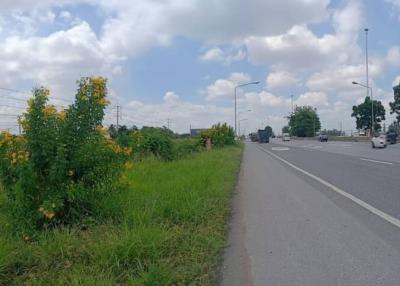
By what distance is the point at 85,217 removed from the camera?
724cm

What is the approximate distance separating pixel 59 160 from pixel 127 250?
6.06 ft

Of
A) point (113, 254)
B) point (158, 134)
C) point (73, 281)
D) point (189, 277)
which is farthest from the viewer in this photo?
point (158, 134)

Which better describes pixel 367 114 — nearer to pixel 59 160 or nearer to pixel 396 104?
pixel 396 104

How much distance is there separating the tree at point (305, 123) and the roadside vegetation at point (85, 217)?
13916 cm

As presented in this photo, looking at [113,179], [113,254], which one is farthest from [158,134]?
[113,254]

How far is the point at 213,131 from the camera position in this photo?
151 ft

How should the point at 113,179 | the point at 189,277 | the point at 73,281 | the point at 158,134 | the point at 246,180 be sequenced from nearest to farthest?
1. the point at 73,281
2. the point at 189,277
3. the point at 113,179
4. the point at 246,180
5. the point at 158,134

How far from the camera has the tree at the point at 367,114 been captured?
9369cm

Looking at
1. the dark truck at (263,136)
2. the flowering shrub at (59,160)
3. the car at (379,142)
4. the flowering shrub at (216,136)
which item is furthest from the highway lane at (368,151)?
the dark truck at (263,136)

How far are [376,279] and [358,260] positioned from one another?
2.25 ft

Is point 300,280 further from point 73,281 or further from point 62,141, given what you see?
point 62,141

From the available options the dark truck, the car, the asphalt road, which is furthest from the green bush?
the dark truck

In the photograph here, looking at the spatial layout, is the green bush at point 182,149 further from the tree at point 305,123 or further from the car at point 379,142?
the tree at point 305,123

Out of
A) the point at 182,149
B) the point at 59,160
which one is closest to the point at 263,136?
the point at 182,149
